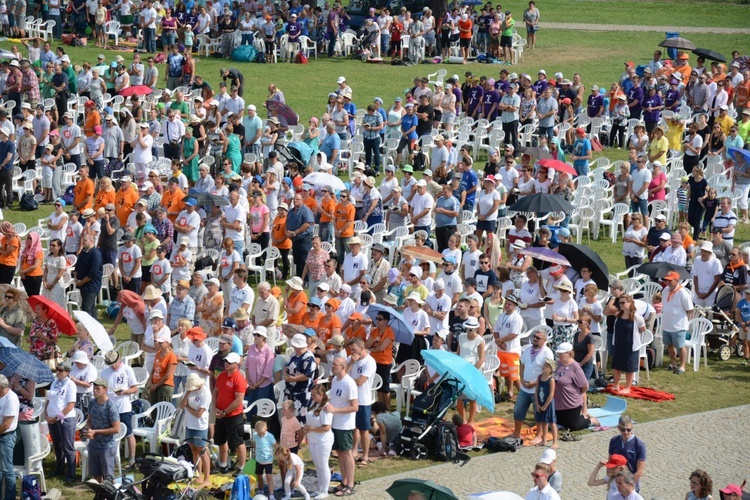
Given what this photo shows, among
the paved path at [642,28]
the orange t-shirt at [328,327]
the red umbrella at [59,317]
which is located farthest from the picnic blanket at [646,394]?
the paved path at [642,28]

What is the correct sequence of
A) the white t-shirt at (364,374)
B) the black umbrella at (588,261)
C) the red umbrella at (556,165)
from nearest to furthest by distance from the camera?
1. the white t-shirt at (364,374)
2. the black umbrella at (588,261)
3. the red umbrella at (556,165)

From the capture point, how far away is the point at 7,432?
12469 millimetres

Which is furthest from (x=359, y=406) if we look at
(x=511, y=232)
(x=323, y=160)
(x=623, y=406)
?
(x=323, y=160)

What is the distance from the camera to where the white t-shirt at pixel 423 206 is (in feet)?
65.1

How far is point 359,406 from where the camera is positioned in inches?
539

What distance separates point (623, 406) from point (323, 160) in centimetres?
896

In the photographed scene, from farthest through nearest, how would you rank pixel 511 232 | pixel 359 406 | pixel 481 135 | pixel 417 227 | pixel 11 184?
pixel 481 135
pixel 11 184
pixel 417 227
pixel 511 232
pixel 359 406

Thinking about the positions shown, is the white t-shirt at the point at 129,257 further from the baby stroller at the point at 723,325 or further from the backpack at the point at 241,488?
the baby stroller at the point at 723,325

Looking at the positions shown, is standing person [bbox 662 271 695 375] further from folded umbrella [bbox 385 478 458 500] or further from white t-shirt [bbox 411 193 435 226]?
folded umbrella [bbox 385 478 458 500]

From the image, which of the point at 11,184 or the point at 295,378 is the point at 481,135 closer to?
the point at 11,184

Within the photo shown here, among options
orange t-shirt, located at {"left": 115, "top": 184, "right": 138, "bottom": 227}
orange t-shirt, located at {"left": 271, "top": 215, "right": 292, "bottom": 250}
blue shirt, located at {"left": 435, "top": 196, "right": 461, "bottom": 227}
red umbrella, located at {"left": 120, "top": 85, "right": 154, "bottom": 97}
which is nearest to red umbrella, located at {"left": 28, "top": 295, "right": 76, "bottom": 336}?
orange t-shirt, located at {"left": 115, "top": 184, "right": 138, "bottom": 227}

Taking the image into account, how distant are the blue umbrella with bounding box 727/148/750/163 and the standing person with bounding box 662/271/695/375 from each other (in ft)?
19.3

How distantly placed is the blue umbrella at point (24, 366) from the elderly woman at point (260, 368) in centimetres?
214

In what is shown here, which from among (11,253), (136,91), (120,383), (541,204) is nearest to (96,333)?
(120,383)
